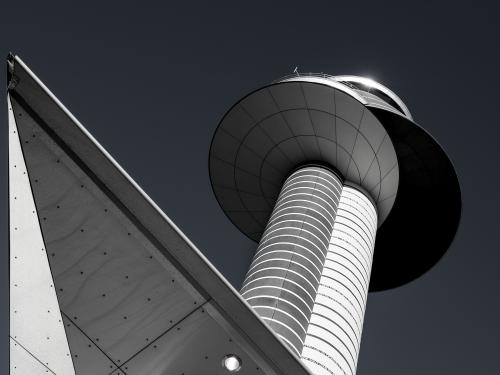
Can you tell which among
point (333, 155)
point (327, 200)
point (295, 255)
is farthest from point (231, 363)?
point (333, 155)

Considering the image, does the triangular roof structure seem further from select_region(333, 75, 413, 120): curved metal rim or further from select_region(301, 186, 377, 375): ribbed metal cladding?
select_region(333, 75, 413, 120): curved metal rim

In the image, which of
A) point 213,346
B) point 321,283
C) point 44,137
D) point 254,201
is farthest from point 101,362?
point 254,201

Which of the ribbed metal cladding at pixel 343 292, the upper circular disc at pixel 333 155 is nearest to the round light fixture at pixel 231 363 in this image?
the ribbed metal cladding at pixel 343 292

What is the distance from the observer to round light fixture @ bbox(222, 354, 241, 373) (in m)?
7.86

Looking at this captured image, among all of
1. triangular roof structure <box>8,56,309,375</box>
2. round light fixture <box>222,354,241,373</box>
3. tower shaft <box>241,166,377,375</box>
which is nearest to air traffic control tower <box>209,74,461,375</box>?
tower shaft <box>241,166,377,375</box>

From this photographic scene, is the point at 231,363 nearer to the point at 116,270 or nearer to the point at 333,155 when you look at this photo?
the point at 116,270

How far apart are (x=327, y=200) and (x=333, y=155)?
296 cm

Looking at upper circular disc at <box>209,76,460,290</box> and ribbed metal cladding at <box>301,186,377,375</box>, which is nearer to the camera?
ribbed metal cladding at <box>301,186,377,375</box>

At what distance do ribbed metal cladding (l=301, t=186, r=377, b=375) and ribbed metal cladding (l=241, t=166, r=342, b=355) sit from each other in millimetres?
348

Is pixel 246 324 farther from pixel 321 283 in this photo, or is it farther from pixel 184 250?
pixel 321 283

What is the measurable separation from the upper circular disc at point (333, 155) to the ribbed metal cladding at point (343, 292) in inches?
70.9

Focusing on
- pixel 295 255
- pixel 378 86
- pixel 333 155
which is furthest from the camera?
pixel 378 86

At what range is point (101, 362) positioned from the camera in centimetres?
814

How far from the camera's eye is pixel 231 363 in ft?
25.9
